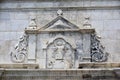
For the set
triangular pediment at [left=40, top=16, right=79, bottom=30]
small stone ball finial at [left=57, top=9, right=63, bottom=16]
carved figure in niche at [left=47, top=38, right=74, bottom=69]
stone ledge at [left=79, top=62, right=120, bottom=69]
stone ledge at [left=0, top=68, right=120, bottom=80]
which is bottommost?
stone ledge at [left=0, top=68, right=120, bottom=80]

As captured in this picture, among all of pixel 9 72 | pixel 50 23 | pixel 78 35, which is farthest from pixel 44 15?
pixel 9 72

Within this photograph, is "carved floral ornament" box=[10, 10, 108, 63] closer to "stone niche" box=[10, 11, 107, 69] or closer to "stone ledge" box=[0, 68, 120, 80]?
"stone niche" box=[10, 11, 107, 69]

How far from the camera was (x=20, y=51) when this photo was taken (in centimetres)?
1295

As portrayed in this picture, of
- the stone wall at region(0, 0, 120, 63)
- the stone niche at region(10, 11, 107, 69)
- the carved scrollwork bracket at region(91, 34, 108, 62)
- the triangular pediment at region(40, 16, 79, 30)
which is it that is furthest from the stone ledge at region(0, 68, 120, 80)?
the triangular pediment at region(40, 16, 79, 30)

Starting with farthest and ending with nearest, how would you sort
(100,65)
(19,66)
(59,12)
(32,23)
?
(59,12) < (32,23) < (19,66) < (100,65)

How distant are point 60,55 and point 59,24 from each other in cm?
92

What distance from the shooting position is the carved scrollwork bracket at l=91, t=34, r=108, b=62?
12703mm

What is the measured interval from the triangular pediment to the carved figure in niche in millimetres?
381

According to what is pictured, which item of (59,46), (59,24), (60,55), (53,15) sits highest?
(53,15)

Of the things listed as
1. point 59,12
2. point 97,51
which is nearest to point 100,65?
point 97,51

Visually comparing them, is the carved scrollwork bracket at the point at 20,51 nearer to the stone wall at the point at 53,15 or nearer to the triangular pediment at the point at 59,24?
the stone wall at the point at 53,15

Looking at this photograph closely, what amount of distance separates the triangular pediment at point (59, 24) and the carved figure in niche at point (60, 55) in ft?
1.25

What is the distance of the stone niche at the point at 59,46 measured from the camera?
41.8ft

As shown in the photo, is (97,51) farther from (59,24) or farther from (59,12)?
(59,12)
